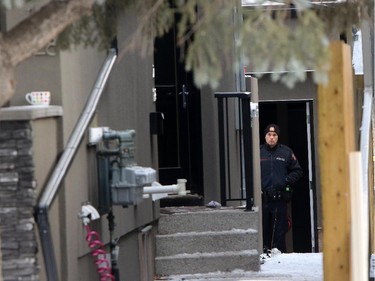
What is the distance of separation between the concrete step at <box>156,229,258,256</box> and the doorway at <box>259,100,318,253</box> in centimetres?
419

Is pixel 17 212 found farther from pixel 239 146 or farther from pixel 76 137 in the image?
pixel 239 146

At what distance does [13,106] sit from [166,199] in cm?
428

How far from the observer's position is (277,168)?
1193 cm

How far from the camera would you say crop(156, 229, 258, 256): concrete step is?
9711 mm

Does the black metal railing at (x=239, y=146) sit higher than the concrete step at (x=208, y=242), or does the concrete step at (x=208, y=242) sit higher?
the black metal railing at (x=239, y=146)

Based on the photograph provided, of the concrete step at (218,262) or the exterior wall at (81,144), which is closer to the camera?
the exterior wall at (81,144)

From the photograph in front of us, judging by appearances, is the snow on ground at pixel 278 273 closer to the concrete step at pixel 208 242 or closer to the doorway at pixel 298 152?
the concrete step at pixel 208 242

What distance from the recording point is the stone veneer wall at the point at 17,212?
618 centimetres

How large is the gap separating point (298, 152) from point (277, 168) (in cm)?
229

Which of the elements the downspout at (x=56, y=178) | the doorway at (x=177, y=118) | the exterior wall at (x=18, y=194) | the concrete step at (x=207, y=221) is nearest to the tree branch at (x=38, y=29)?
the exterior wall at (x=18, y=194)

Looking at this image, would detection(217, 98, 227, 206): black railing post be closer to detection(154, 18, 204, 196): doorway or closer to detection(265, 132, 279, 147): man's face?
detection(154, 18, 204, 196): doorway

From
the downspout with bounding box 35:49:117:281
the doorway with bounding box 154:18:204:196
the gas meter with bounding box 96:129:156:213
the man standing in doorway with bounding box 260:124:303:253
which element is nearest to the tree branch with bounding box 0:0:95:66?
the downspout with bounding box 35:49:117:281

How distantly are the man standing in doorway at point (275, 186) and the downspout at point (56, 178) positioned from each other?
14.7 ft

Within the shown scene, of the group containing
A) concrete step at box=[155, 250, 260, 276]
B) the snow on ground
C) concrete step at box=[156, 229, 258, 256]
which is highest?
concrete step at box=[156, 229, 258, 256]
